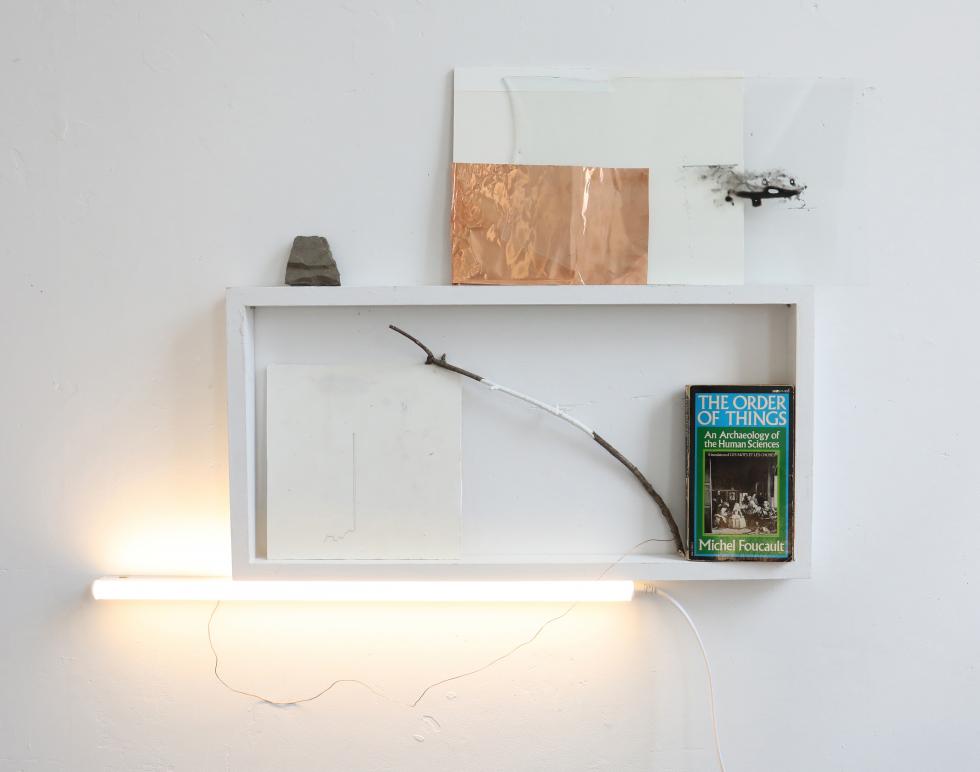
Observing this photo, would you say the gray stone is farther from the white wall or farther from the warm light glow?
the warm light glow

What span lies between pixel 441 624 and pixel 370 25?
2.67ft

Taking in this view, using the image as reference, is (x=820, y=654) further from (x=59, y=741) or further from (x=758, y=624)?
(x=59, y=741)

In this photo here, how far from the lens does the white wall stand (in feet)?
3.15

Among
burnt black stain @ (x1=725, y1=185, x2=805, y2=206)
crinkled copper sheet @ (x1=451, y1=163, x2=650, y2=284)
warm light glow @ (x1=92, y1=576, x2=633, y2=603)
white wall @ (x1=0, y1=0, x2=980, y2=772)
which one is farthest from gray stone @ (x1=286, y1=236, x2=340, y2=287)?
burnt black stain @ (x1=725, y1=185, x2=805, y2=206)

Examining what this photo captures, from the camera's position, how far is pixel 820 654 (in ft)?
3.26

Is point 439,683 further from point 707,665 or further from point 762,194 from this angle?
point 762,194

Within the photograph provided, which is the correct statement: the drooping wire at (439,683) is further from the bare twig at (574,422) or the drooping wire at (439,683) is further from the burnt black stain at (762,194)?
the burnt black stain at (762,194)

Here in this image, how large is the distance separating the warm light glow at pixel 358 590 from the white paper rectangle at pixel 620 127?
45 centimetres

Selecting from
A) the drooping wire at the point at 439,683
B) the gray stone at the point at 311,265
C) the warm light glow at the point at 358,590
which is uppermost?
the gray stone at the point at 311,265

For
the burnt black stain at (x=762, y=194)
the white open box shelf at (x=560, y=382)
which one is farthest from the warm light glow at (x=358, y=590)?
the burnt black stain at (x=762, y=194)

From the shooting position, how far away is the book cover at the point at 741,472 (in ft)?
3.03

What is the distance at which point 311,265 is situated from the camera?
0.94 meters

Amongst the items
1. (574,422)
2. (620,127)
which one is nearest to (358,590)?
(574,422)

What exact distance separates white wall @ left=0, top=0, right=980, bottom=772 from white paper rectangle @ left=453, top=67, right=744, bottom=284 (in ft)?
0.11
